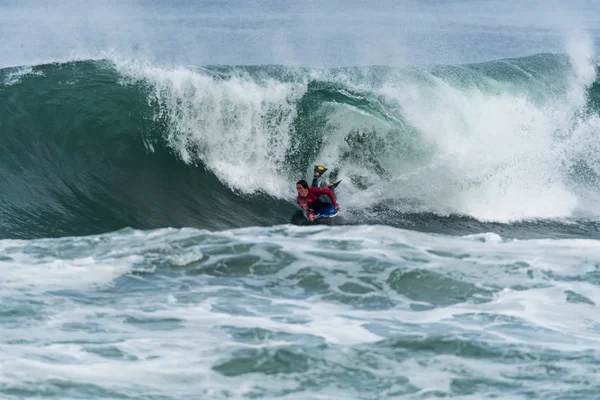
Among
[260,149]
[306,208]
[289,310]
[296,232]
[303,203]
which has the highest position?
[260,149]

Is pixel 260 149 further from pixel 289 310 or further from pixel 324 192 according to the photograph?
pixel 289 310

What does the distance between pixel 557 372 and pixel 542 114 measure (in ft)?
46.7

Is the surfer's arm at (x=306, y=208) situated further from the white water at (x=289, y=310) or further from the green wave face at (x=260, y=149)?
the white water at (x=289, y=310)

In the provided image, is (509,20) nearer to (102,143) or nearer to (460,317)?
(102,143)

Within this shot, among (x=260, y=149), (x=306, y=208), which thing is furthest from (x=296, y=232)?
(x=260, y=149)

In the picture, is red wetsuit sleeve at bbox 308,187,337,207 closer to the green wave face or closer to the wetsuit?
the wetsuit

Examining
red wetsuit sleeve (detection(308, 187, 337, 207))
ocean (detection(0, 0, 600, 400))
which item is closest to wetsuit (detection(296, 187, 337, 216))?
red wetsuit sleeve (detection(308, 187, 337, 207))

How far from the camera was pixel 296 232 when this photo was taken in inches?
542

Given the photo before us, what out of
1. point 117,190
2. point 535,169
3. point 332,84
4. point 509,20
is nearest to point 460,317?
point 117,190

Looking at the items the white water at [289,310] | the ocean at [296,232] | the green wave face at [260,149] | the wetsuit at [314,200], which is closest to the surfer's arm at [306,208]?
the wetsuit at [314,200]

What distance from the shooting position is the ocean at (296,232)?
8172 mm

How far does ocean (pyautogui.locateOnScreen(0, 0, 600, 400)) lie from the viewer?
8.17 meters

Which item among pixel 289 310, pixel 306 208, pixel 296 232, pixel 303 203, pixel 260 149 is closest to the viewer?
pixel 289 310

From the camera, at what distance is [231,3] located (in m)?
60.0
